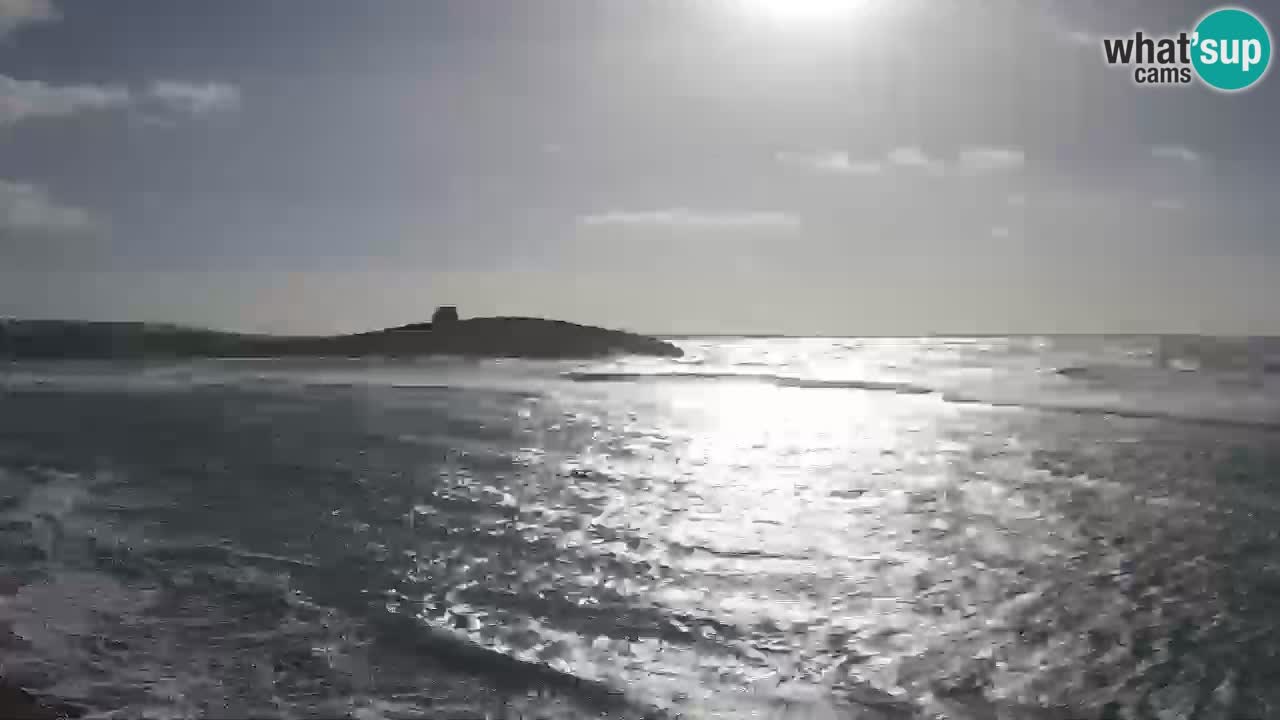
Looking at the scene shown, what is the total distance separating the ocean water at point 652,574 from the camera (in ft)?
33.8

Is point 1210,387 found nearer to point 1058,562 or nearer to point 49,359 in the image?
point 1058,562

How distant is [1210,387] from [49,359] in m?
123

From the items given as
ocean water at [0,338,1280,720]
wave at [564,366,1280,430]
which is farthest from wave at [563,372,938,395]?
ocean water at [0,338,1280,720]

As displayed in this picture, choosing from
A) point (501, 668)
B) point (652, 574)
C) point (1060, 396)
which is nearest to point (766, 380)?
point (1060, 396)

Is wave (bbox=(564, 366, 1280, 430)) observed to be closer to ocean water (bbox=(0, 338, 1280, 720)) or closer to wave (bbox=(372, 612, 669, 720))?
ocean water (bbox=(0, 338, 1280, 720))

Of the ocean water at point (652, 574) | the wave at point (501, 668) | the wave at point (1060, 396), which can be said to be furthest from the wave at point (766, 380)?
the wave at point (501, 668)

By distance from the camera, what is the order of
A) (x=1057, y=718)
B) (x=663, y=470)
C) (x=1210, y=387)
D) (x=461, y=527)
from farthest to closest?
(x=1210, y=387) → (x=663, y=470) → (x=461, y=527) → (x=1057, y=718)

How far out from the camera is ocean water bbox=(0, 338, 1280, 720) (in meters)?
10.3

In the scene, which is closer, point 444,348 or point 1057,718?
point 1057,718

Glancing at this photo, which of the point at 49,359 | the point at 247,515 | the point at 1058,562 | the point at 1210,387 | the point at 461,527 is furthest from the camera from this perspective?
the point at 49,359

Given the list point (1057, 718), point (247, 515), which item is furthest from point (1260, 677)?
point (247, 515)

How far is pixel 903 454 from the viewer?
2914 cm

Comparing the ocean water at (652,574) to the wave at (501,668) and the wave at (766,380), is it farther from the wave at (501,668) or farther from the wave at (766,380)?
the wave at (766,380)

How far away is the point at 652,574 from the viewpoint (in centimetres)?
1489
